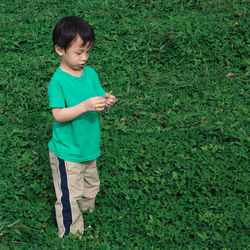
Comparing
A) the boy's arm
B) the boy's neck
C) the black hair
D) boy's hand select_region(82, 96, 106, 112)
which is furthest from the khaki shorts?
the black hair

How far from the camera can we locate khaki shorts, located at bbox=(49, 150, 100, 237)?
9.03ft

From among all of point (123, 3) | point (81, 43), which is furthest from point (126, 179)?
point (123, 3)

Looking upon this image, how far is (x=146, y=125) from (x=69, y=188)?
5.27 ft

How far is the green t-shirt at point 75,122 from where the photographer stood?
254cm

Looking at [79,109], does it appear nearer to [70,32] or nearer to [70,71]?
[70,71]

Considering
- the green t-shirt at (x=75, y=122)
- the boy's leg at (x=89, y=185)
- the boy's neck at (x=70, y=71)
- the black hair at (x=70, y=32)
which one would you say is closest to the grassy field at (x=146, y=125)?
the boy's leg at (x=89, y=185)

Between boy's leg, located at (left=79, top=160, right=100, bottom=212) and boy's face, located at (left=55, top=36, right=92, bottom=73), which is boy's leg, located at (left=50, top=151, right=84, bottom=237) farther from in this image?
boy's face, located at (left=55, top=36, right=92, bottom=73)

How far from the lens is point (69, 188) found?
2.78m

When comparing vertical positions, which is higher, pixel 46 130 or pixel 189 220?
pixel 46 130

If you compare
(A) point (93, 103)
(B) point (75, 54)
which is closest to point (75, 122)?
(A) point (93, 103)

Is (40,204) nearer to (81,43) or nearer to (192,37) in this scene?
(81,43)

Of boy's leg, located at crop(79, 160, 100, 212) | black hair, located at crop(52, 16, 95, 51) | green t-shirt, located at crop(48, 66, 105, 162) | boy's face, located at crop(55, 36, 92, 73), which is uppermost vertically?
black hair, located at crop(52, 16, 95, 51)

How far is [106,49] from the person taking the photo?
5.27 m

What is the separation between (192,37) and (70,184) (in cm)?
321
